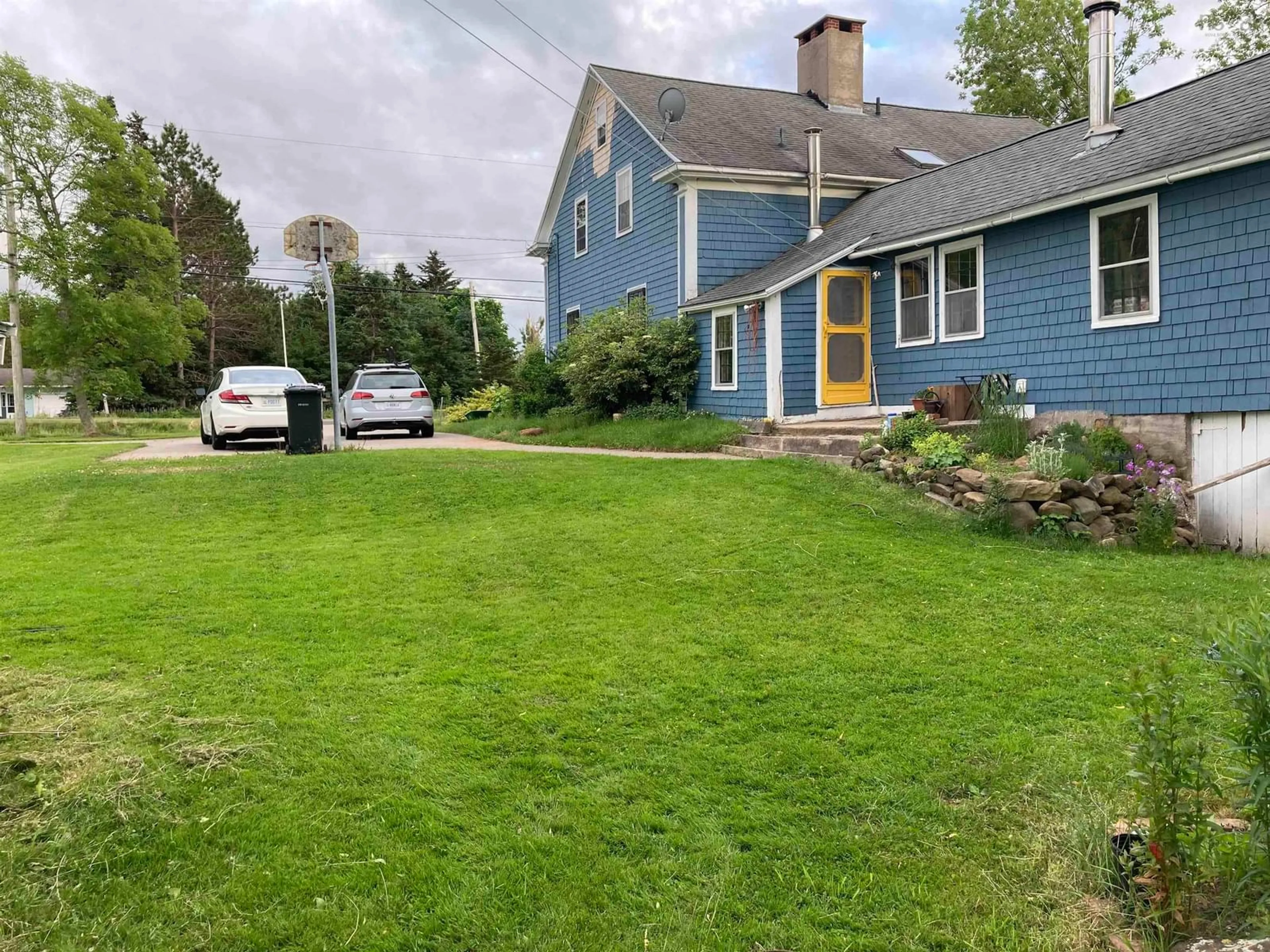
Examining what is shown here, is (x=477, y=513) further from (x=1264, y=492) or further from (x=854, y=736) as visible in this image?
(x=1264, y=492)

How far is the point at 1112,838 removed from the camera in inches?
112

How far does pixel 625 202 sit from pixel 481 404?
1013 cm

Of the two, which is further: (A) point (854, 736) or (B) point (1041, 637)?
(B) point (1041, 637)

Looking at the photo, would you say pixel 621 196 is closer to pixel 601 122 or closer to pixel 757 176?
pixel 601 122

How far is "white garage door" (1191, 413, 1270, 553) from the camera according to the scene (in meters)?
9.03

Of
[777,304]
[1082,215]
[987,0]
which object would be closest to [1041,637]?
[1082,215]

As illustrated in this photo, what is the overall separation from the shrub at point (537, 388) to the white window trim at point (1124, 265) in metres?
11.2

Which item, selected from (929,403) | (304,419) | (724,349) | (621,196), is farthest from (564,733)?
(621,196)

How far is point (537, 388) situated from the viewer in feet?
68.1

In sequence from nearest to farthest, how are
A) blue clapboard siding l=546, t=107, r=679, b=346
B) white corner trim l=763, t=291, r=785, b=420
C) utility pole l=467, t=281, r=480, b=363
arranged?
1. white corner trim l=763, t=291, r=785, b=420
2. blue clapboard siding l=546, t=107, r=679, b=346
3. utility pole l=467, t=281, r=480, b=363

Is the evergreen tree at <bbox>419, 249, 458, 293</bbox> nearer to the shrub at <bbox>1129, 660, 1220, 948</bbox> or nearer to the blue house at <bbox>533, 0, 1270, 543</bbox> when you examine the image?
the blue house at <bbox>533, 0, 1270, 543</bbox>

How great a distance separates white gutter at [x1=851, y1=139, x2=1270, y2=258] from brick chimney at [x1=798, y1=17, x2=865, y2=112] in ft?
32.0

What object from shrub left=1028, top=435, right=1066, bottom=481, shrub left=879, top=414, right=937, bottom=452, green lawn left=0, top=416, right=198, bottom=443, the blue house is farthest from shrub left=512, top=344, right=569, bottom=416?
shrub left=1028, top=435, right=1066, bottom=481

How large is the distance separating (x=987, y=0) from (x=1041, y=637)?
33.8m
